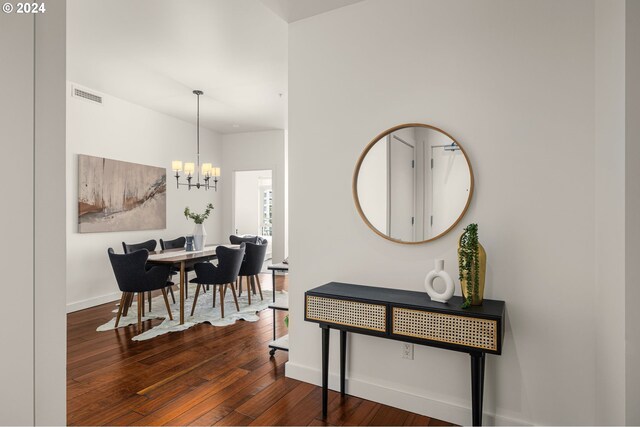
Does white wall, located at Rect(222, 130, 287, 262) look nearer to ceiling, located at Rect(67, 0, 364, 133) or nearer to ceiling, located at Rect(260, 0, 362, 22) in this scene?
ceiling, located at Rect(67, 0, 364, 133)

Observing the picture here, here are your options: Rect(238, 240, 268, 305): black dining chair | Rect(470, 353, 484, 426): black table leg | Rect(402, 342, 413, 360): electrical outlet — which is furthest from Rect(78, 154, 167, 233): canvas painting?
Rect(470, 353, 484, 426): black table leg

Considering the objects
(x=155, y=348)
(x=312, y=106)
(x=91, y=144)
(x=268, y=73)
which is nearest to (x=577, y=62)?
(x=312, y=106)

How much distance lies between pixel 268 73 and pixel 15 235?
3605 mm

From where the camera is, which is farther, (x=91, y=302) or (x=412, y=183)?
(x=91, y=302)

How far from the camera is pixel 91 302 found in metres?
4.86

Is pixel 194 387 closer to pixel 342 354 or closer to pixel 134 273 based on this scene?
pixel 342 354

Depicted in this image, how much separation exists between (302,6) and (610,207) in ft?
7.42

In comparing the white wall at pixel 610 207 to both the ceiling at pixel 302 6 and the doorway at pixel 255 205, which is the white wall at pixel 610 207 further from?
the doorway at pixel 255 205

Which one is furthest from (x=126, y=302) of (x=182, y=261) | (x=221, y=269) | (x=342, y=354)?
(x=342, y=354)

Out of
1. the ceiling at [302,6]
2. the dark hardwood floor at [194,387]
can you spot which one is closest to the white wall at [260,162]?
the dark hardwood floor at [194,387]

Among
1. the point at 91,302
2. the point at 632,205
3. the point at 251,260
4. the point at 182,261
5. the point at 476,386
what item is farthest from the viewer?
the point at 251,260

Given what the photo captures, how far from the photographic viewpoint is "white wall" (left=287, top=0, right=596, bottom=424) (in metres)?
1.97

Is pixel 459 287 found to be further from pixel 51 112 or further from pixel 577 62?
pixel 51 112

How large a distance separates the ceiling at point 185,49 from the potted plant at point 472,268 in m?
1.87
